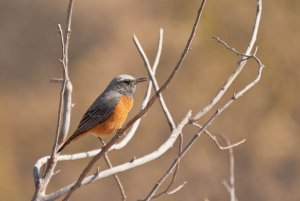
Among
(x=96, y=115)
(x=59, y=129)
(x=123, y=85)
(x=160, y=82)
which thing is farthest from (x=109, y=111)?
(x=160, y=82)

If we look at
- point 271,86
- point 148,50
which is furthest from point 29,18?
point 271,86

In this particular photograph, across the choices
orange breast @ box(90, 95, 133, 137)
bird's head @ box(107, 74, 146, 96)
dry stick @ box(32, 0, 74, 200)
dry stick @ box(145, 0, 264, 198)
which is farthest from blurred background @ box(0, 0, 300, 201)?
dry stick @ box(32, 0, 74, 200)

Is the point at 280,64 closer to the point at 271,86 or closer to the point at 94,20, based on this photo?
the point at 271,86

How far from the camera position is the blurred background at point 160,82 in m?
15.1

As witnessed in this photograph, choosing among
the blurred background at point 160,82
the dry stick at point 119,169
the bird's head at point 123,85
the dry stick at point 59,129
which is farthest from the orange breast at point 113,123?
the blurred background at point 160,82

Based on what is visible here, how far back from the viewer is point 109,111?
732 centimetres

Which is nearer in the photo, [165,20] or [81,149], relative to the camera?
[81,149]

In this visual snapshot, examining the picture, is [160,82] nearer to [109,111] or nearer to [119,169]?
[109,111]

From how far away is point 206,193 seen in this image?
14.1 meters

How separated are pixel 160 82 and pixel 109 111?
8113mm

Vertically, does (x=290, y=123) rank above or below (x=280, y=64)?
below

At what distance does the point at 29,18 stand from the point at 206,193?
6.54 meters

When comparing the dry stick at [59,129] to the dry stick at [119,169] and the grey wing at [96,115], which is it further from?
the grey wing at [96,115]

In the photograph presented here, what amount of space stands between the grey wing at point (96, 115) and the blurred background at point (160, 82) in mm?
7322
